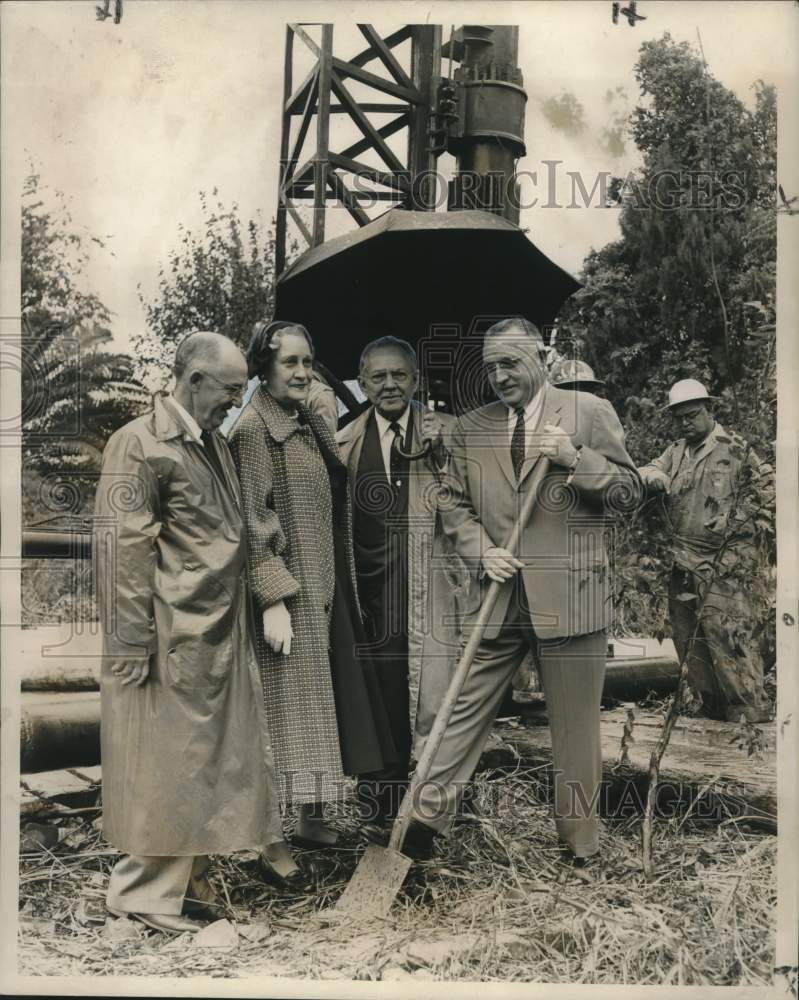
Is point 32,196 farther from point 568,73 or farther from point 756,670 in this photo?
point 756,670

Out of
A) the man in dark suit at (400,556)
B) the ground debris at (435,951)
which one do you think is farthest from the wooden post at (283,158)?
the ground debris at (435,951)

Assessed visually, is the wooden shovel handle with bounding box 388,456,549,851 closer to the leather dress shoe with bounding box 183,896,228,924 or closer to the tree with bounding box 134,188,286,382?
the leather dress shoe with bounding box 183,896,228,924

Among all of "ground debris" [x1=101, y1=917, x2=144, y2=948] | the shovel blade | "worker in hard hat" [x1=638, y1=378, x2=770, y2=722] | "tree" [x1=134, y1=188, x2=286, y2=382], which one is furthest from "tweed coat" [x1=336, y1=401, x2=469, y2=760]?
"ground debris" [x1=101, y1=917, x2=144, y2=948]

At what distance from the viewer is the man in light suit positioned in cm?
442

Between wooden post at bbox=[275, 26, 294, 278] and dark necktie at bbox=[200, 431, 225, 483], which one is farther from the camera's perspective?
wooden post at bbox=[275, 26, 294, 278]

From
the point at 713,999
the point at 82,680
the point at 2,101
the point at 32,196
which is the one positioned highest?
the point at 2,101

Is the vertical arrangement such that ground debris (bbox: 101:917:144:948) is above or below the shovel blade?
below

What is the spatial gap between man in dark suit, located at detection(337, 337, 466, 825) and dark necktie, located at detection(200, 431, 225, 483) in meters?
0.61

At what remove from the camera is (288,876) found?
4492mm

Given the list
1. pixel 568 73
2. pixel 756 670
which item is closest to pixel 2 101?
pixel 568 73

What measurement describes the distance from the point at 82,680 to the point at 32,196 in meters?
2.03

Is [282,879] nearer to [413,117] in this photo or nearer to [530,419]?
[530,419]

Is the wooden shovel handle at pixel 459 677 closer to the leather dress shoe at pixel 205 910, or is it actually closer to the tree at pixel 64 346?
the leather dress shoe at pixel 205 910

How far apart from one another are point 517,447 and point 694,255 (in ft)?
3.63
